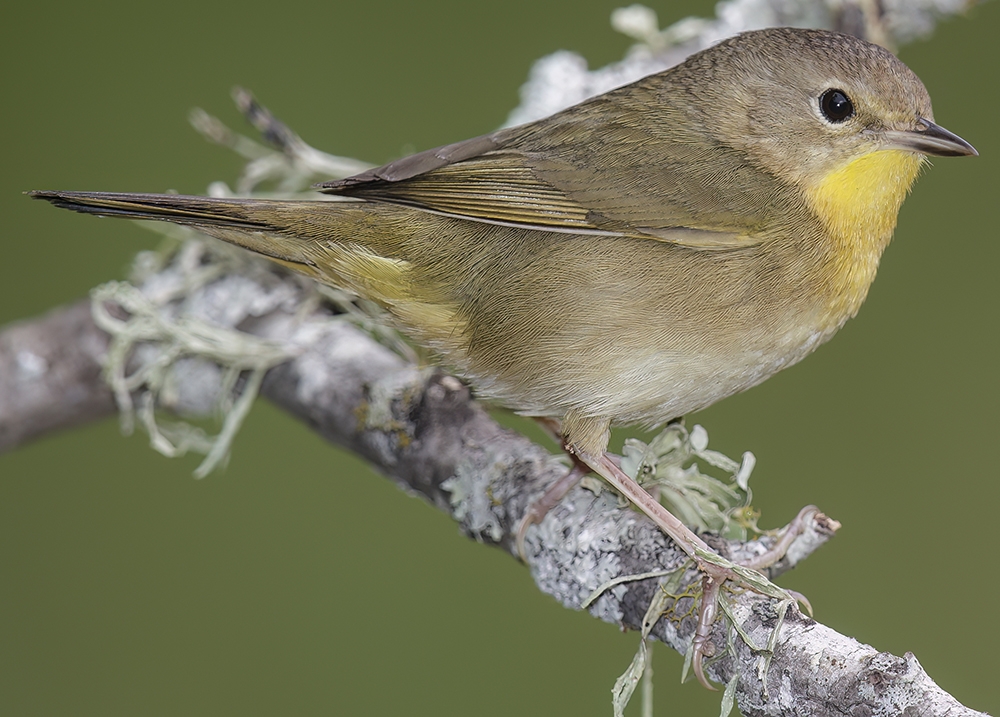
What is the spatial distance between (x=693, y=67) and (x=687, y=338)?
37.7 inches

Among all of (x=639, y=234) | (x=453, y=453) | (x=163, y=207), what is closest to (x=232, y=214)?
(x=163, y=207)

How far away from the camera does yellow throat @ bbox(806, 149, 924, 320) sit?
113 inches

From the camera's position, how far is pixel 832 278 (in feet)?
9.33

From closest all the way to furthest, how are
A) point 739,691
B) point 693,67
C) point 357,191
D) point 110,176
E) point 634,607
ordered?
point 739,691 → point 634,607 → point 357,191 → point 693,67 → point 110,176

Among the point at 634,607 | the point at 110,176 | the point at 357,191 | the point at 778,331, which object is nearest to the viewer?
the point at 634,607

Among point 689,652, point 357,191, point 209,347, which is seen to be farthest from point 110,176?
point 689,652

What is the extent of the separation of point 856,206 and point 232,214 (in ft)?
5.52

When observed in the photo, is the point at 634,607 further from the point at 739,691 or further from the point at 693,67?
the point at 693,67

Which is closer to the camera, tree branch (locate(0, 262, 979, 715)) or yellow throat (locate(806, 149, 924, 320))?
tree branch (locate(0, 262, 979, 715))

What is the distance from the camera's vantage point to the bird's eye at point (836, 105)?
2875 mm

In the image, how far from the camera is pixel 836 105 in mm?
2889

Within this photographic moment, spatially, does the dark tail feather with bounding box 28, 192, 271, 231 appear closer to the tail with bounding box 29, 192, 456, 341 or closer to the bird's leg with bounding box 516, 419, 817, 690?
the tail with bounding box 29, 192, 456, 341

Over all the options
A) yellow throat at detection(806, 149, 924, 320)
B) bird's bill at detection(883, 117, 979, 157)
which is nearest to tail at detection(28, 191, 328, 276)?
yellow throat at detection(806, 149, 924, 320)

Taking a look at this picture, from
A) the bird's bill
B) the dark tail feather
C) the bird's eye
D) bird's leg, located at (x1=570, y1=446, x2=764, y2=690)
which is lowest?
bird's leg, located at (x1=570, y1=446, x2=764, y2=690)
